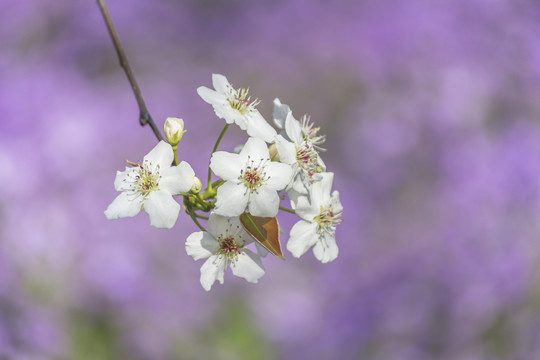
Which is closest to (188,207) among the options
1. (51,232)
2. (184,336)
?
(184,336)

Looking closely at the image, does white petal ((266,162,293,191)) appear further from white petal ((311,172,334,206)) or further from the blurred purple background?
the blurred purple background

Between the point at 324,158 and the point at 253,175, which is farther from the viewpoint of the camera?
the point at 324,158

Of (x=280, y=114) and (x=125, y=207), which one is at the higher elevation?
(x=280, y=114)

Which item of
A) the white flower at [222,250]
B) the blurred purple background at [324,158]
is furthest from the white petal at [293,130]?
the blurred purple background at [324,158]

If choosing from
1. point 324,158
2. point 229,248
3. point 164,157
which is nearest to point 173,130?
point 164,157

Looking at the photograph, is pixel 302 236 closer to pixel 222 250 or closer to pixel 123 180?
pixel 222 250

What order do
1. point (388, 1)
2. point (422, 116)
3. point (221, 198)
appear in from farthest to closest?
1. point (388, 1)
2. point (422, 116)
3. point (221, 198)

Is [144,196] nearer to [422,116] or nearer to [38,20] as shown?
[422,116]

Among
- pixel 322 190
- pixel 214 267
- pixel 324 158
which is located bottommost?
pixel 214 267
